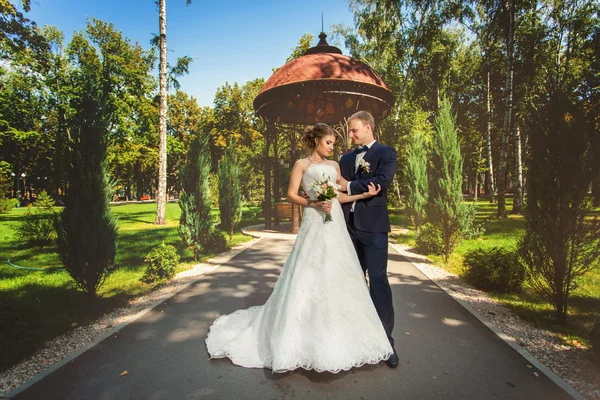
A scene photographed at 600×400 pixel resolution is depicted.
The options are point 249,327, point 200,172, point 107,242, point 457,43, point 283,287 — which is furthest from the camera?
point 457,43

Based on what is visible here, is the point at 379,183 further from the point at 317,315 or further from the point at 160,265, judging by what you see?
the point at 160,265

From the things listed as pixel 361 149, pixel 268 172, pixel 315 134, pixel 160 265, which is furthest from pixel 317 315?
pixel 268 172

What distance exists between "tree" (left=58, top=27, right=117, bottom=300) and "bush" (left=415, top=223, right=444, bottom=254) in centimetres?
884

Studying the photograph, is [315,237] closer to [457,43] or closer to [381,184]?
[381,184]

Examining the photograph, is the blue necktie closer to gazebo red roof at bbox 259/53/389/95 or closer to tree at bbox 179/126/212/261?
tree at bbox 179/126/212/261

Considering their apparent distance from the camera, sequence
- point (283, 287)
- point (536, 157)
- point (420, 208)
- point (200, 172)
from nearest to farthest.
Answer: point (283, 287)
point (536, 157)
point (200, 172)
point (420, 208)

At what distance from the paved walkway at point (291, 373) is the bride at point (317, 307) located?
182 mm

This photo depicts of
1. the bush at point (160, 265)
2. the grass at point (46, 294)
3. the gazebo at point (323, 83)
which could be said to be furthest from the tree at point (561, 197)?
the gazebo at point (323, 83)

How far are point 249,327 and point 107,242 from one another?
3079 mm

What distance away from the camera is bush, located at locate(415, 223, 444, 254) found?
967cm

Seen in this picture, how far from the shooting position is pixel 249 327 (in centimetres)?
383

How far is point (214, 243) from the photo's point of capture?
10.1 metres

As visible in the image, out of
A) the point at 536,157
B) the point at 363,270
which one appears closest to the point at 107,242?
the point at 363,270

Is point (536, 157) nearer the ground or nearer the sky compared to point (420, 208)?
nearer the sky
